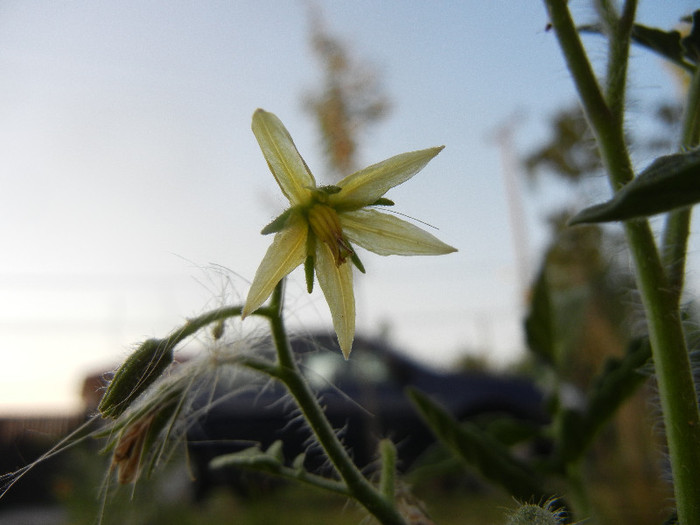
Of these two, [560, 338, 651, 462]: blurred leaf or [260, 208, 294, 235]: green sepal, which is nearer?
[260, 208, 294, 235]: green sepal

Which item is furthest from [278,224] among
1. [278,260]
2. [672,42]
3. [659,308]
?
[672,42]

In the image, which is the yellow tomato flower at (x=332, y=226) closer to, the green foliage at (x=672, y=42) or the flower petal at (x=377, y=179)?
the flower petal at (x=377, y=179)

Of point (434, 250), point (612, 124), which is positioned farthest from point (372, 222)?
point (612, 124)

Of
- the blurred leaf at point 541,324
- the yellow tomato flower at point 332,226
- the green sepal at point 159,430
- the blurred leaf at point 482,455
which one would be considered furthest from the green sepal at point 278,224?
the blurred leaf at point 541,324

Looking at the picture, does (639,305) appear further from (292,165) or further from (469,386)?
(469,386)

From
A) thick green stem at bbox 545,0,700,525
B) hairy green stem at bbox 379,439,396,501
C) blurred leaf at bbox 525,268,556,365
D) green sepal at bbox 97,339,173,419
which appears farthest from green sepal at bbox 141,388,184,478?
blurred leaf at bbox 525,268,556,365

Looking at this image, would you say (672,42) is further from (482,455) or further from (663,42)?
(482,455)

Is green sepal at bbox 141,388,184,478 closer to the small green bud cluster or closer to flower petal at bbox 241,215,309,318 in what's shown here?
flower petal at bbox 241,215,309,318
